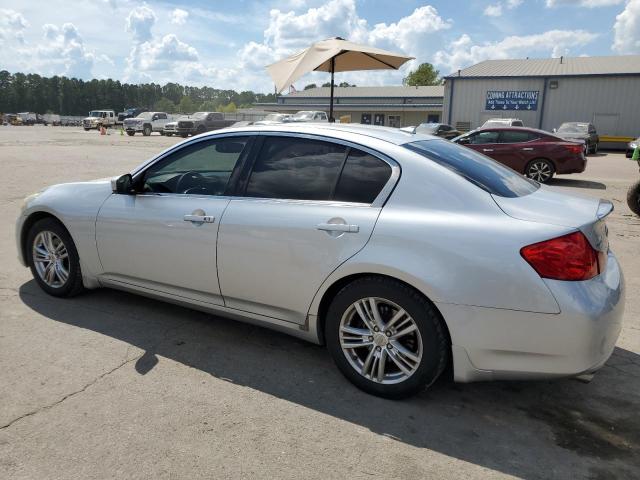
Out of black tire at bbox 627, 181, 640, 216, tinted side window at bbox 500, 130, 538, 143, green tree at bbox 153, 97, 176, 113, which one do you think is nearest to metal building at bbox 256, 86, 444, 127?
tinted side window at bbox 500, 130, 538, 143

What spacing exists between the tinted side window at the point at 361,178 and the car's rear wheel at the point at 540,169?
439 inches

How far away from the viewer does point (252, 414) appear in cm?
287

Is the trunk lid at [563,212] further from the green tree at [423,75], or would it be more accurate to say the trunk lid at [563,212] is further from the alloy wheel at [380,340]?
the green tree at [423,75]

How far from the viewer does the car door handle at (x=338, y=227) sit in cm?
296

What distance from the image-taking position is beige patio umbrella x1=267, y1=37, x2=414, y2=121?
30.4 feet

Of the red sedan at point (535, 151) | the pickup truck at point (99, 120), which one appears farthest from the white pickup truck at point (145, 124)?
the red sedan at point (535, 151)

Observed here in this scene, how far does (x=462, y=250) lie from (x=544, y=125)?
3649cm

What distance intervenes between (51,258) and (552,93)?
3648 centimetres

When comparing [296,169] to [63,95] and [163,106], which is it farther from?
[163,106]

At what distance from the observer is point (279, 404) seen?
298 cm

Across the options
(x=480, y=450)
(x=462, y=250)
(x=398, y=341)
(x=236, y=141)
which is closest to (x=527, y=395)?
(x=480, y=450)

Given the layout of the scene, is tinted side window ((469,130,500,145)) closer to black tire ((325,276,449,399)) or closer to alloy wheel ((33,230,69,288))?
alloy wheel ((33,230,69,288))

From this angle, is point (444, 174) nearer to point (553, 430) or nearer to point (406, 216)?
point (406, 216)

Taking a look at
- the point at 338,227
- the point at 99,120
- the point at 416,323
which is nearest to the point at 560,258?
the point at 416,323
